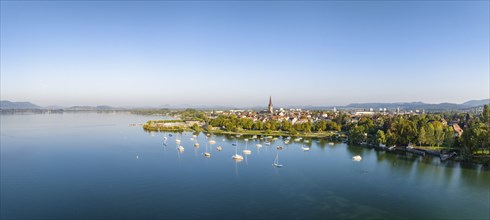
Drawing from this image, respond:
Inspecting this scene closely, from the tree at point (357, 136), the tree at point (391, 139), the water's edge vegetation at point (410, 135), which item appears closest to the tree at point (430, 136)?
the water's edge vegetation at point (410, 135)

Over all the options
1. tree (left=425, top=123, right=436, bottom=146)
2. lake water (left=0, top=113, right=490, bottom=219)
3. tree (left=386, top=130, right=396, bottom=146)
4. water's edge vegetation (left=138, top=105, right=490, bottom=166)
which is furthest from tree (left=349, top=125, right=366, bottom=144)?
tree (left=425, top=123, right=436, bottom=146)

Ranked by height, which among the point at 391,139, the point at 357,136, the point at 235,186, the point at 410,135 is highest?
the point at 410,135

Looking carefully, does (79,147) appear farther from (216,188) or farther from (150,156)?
(216,188)

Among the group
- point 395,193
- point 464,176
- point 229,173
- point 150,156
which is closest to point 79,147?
point 150,156

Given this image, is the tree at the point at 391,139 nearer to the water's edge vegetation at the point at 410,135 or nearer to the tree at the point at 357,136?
the water's edge vegetation at the point at 410,135

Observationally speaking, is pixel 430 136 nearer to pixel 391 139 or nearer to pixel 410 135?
pixel 410 135

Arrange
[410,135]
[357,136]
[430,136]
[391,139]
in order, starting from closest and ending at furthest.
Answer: [430,136] < [410,135] < [391,139] < [357,136]

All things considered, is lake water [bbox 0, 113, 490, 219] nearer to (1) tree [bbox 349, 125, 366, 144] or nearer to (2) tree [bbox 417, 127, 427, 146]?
(2) tree [bbox 417, 127, 427, 146]

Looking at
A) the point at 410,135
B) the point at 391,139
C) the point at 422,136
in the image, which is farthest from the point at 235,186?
the point at 410,135
